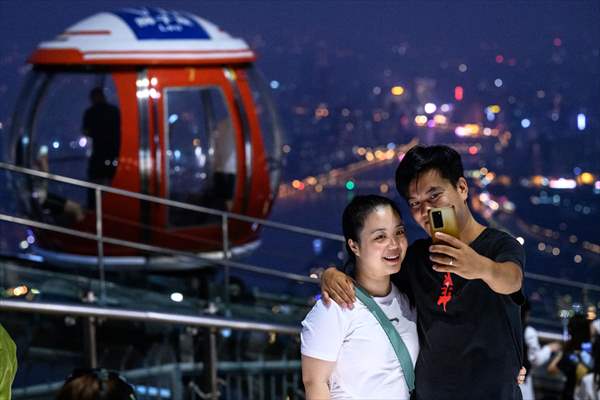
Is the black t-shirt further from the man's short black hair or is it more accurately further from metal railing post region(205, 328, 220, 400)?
metal railing post region(205, 328, 220, 400)

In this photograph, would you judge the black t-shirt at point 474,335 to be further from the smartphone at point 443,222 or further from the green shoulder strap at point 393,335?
the smartphone at point 443,222

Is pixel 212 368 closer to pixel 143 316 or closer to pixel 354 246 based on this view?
pixel 143 316

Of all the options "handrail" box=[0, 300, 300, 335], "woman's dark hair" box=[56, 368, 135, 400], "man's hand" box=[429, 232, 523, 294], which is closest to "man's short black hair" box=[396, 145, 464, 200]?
"man's hand" box=[429, 232, 523, 294]

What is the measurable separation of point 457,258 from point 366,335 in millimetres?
360

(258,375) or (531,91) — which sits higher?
(531,91)

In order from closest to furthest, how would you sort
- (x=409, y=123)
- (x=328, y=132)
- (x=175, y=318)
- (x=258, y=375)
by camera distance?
(x=175, y=318), (x=258, y=375), (x=409, y=123), (x=328, y=132)

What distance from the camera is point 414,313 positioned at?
2.52 meters

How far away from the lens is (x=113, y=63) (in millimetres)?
6188

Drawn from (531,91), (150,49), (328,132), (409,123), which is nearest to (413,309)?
(150,49)

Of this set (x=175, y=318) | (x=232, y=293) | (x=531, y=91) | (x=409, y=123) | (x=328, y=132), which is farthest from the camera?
(x=328, y=132)

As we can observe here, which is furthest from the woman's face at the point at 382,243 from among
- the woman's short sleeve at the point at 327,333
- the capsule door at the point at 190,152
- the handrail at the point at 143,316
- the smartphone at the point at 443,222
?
the capsule door at the point at 190,152

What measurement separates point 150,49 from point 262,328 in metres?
2.15

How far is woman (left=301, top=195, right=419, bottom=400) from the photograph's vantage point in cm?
244

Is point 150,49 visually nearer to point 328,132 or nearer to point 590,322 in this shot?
point 590,322
